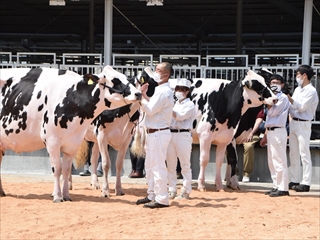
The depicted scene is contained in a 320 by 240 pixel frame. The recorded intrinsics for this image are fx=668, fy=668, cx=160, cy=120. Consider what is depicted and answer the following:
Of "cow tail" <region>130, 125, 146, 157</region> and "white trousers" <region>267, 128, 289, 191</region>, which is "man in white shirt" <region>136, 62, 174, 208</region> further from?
"white trousers" <region>267, 128, 289, 191</region>

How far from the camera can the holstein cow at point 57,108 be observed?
11.4 meters

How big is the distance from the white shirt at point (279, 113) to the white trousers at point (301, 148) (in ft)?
2.99

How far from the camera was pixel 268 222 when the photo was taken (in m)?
9.73

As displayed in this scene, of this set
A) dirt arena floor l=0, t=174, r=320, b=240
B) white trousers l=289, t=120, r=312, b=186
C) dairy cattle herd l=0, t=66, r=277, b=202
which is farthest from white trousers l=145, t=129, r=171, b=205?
white trousers l=289, t=120, r=312, b=186

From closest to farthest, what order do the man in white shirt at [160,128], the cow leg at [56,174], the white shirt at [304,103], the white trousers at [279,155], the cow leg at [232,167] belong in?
the man in white shirt at [160,128] → the cow leg at [56,174] → the white trousers at [279,155] → the white shirt at [304,103] → the cow leg at [232,167]

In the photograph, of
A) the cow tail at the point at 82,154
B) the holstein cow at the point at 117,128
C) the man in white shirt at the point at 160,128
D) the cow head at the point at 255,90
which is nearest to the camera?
the man in white shirt at the point at 160,128

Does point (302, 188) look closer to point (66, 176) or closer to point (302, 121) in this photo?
point (302, 121)

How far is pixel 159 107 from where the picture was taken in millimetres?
10188

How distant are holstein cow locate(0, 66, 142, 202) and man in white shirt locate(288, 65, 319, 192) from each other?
12.5 ft

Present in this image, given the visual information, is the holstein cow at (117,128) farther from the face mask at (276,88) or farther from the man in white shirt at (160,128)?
the face mask at (276,88)

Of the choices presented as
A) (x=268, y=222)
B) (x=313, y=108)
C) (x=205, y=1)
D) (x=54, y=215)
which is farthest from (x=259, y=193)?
(x=205, y=1)

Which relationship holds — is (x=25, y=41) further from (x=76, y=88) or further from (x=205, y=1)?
(x=76, y=88)

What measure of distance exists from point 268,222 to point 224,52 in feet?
70.5

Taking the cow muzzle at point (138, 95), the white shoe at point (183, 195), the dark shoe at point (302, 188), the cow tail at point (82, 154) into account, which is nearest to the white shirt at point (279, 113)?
the dark shoe at point (302, 188)
